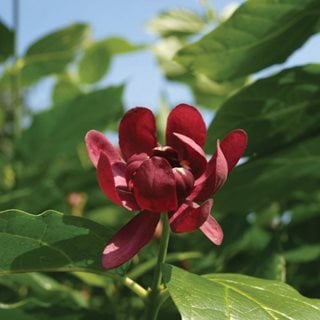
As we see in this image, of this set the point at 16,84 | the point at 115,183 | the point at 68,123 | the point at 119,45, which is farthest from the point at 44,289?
the point at 119,45

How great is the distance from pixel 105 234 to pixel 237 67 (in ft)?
2.03

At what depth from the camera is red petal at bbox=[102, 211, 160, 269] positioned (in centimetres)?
87

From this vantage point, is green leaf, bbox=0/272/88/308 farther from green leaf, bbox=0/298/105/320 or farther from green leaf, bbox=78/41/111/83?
green leaf, bbox=78/41/111/83

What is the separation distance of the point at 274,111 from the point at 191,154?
517 mm

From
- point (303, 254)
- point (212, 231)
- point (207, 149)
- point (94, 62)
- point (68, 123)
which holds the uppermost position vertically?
point (212, 231)

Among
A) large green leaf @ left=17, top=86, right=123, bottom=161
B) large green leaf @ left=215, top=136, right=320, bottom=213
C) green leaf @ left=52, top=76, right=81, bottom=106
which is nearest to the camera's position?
large green leaf @ left=215, top=136, right=320, bottom=213

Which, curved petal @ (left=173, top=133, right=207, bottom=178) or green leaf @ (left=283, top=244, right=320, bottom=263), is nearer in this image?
curved petal @ (left=173, top=133, right=207, bottom=178)

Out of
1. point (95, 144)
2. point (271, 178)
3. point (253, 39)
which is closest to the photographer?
point (95, 144)

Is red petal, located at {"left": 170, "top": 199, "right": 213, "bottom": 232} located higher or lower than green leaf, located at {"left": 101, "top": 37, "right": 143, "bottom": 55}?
higher

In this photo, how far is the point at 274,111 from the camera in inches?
55.8

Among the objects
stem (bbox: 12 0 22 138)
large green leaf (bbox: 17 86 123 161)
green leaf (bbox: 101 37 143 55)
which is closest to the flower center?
large green leaf (bbox: 17 86 123 161)

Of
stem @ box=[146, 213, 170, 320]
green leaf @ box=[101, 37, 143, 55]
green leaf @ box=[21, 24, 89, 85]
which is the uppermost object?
stem @ box=[146, 213, 170, 320]

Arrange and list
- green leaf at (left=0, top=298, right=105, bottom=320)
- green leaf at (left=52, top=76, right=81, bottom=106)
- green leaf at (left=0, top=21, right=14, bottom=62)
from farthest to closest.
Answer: green leaf at (left=52, top=76, right=81, bottom=106)
green leaf at (left=0, top=21, right=14, bottom=62)
green leaf at (left=0, top=298, right=105, bottom=320)

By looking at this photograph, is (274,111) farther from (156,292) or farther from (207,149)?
(156,292)
